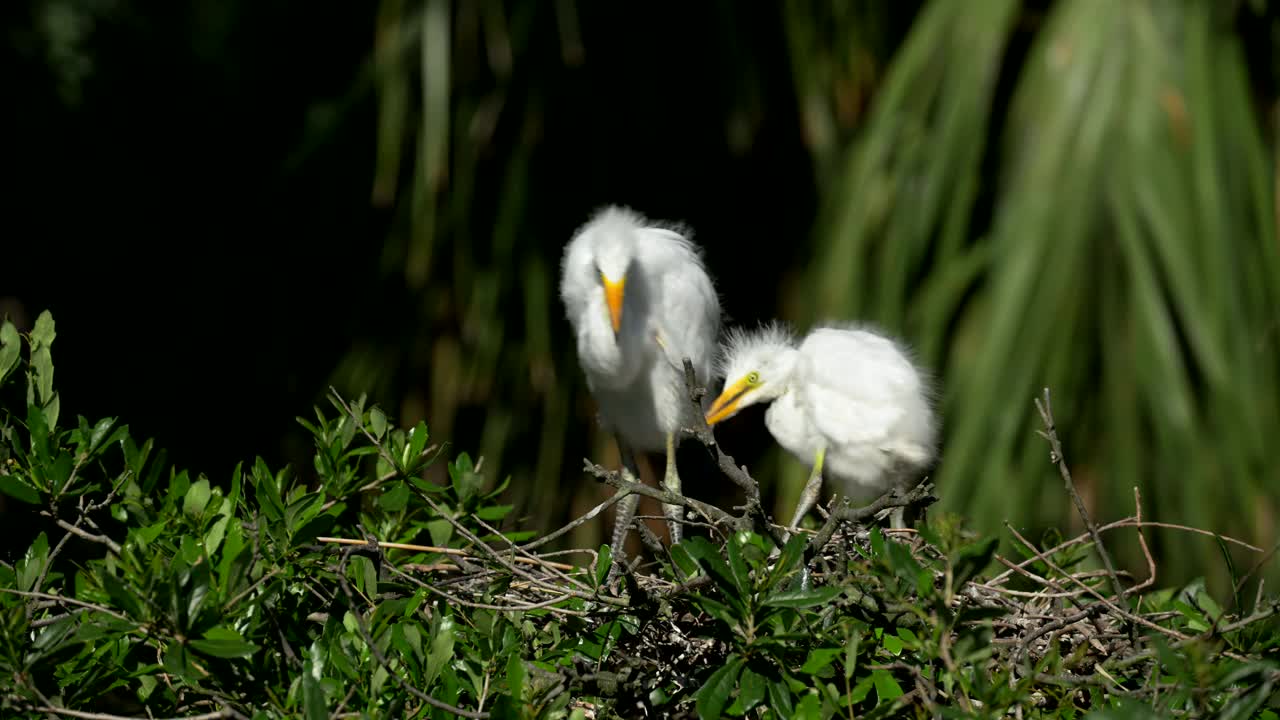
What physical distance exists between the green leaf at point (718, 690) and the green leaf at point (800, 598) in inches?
2.1

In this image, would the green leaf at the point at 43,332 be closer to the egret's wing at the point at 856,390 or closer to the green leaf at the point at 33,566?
the green leaf at the point at 33,566

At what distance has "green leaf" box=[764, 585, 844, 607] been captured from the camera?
0.97 metres

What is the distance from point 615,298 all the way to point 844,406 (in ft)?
1.16

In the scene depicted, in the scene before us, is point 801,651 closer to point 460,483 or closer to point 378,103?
point 460,483

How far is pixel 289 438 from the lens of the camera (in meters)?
3.47

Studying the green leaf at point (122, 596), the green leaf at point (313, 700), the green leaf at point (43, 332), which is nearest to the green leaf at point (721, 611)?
the green leaf at point (313, 700)

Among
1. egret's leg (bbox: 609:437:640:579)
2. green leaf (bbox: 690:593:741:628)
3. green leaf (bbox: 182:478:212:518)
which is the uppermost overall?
green leaf (bbox: 182:478:212:518)

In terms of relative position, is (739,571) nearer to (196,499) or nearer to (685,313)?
(196,499)

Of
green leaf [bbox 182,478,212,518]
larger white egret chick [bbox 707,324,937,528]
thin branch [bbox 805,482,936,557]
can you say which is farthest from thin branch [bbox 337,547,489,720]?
larger white egret chick [bbox 707,324,937,528]

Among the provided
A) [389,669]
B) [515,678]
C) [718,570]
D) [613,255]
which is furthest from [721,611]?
[613,255]

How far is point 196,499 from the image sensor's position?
1146 mm

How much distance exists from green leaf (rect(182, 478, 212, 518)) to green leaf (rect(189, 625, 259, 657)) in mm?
240

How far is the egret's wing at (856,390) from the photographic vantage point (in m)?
1.72

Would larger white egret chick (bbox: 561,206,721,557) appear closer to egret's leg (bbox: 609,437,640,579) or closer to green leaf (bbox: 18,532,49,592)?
egret's leg (bbox: 609,437,640,579)
